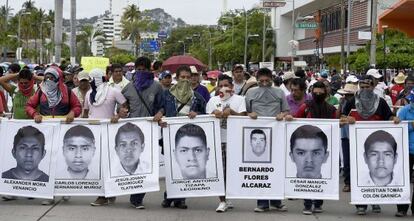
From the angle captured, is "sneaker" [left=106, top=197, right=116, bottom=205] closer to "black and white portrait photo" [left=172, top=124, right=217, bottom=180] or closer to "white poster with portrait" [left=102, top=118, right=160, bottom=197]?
"white poster with portrait" [left=102, top=118, right=160, bottom=197]

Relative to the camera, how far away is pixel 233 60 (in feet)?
347

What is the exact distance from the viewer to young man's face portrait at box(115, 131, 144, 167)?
974 centimetres

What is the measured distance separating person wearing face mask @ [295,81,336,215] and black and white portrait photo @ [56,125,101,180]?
2.72m

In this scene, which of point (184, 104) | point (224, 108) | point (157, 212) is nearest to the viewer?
point (157, 212)

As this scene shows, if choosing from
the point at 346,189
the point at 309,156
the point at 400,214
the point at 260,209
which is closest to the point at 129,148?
the point at 260,209

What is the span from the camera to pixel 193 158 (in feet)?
32.0

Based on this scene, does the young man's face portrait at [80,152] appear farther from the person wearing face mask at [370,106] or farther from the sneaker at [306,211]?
the person wearing face mask at [370,106]

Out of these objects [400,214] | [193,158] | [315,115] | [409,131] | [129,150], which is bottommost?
[400,214]

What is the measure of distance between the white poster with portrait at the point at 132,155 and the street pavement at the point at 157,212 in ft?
1.21

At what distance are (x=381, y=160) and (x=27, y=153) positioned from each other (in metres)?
4.57

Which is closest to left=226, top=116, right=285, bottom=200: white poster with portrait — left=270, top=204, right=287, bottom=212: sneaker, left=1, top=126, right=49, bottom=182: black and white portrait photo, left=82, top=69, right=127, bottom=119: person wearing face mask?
left=270, top=204, right=287, bottom=212: sneaker

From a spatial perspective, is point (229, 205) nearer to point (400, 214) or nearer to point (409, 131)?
point (400, 214)

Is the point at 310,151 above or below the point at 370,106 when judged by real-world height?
below

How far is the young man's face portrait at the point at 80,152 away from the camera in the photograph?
32.2 ft
